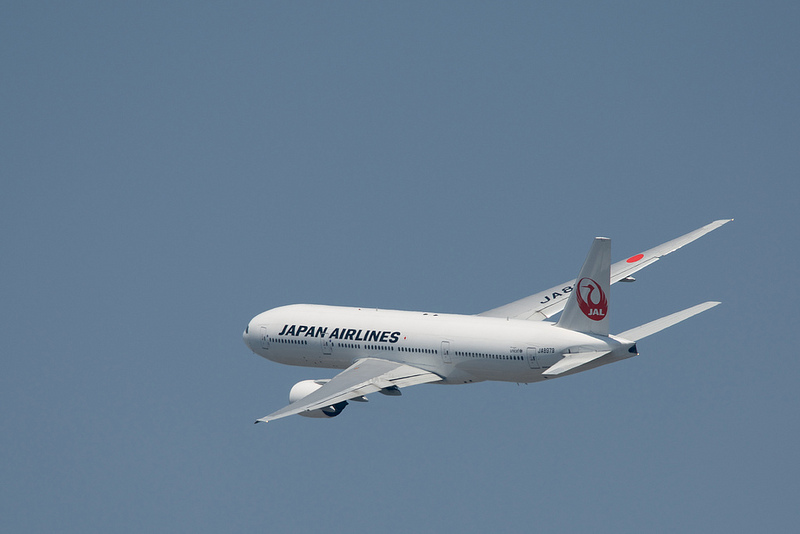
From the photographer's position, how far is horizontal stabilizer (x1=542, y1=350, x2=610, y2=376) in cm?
7856

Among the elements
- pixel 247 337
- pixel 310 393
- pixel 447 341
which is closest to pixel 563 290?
pixel 447 341

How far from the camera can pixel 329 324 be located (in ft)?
298

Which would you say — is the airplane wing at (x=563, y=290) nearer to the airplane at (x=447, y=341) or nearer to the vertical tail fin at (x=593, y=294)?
the airplane at (x=447, y=341)

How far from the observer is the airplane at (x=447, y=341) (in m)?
80.6

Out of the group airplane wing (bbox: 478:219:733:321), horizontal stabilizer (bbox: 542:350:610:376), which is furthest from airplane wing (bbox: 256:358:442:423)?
airplane wing (bbox: 478:219:733:321)

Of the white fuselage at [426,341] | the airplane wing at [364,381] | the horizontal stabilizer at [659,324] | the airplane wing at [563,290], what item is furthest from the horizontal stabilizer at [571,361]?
the airplane wing at [563,290]

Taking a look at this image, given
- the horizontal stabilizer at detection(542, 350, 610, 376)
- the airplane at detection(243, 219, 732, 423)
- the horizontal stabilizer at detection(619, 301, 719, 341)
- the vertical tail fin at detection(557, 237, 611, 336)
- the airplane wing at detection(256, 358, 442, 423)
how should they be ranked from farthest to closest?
the airplane wing at detection(256, 358, 442, 423), the airplane at detection(243, 219, 732, 423), the horizontal stabilizer at detection(619, 301, 719, 341), the vertical tail fin at detection(557, 237, 611, 336), the horizontal stabilizer at detection(542, 350, 610, 376)

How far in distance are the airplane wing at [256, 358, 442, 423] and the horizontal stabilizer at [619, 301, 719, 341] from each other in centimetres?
1243

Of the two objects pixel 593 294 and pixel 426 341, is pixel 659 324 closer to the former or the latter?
pixel 593 294

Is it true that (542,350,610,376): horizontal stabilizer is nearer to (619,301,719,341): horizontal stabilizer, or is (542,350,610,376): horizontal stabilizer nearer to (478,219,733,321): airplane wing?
(619,301,719,341): horizontal stabilizer

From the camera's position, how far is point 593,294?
80.8 meters

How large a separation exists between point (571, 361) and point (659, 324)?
567 centimetres

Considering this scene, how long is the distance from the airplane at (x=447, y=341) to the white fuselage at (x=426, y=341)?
0.06 m

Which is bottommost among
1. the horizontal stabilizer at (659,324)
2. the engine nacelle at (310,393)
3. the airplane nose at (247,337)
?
the engine nacelle at (310,393)
